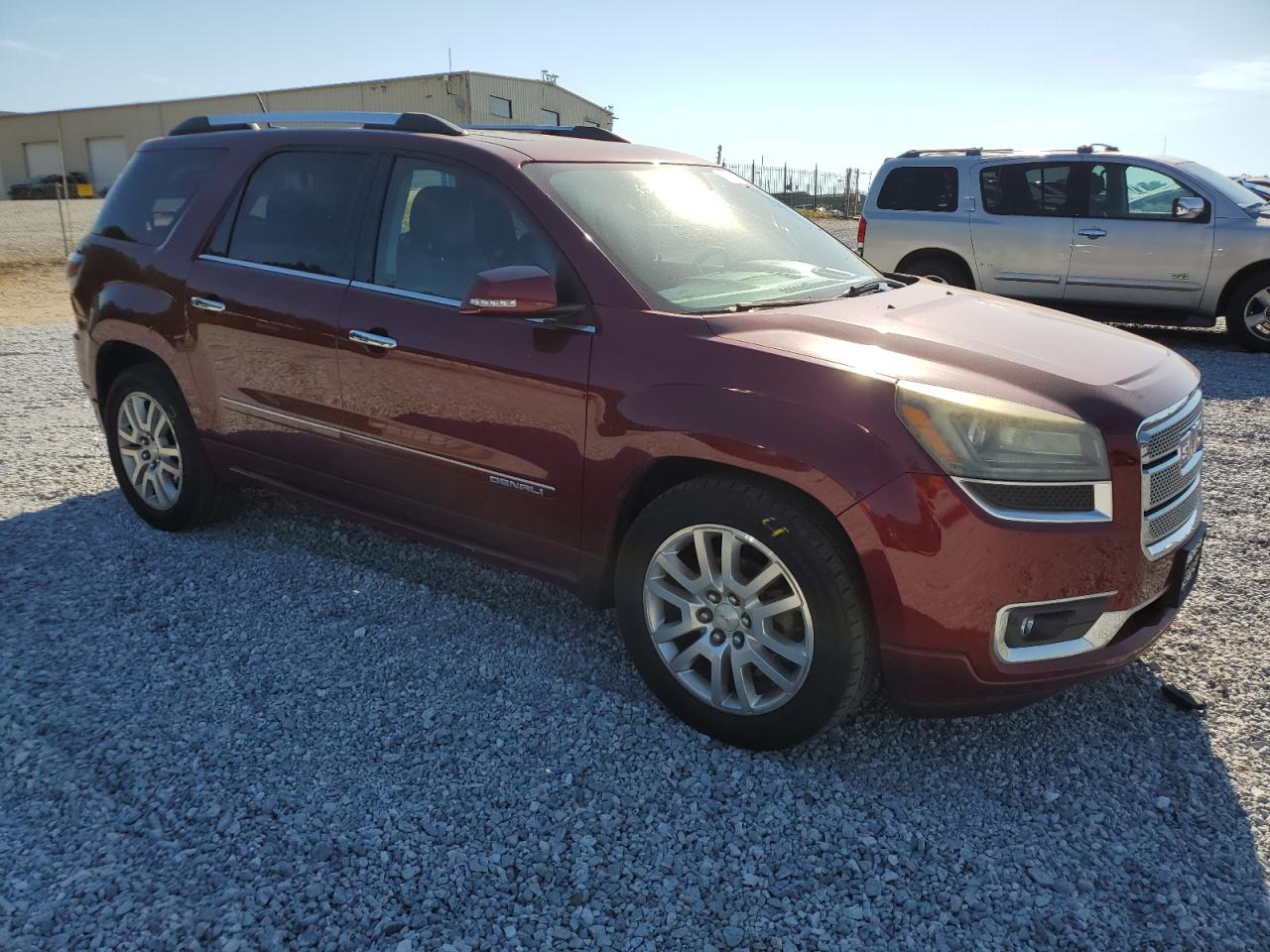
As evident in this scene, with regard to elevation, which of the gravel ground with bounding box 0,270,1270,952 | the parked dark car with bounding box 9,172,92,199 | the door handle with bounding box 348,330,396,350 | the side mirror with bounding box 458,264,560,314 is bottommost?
the gravel ground with bounding box 0,270,1270,952

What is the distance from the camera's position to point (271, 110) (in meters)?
33.2

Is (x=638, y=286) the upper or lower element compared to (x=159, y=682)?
upper

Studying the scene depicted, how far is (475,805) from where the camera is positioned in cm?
270

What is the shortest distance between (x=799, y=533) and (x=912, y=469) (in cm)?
36

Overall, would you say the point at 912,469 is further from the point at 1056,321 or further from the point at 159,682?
the point at 159,682

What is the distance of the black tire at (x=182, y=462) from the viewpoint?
445 cm

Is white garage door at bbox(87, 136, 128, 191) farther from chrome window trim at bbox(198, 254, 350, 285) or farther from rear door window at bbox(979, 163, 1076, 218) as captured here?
chrome window trim at bbox(198, 254, 350, 285)

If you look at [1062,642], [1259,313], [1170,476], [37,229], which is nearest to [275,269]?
[1062,642]

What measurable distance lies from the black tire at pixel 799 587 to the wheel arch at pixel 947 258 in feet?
27.7

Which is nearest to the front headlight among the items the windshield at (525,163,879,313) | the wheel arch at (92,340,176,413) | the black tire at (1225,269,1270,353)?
the windshield at (525,163,879,313)

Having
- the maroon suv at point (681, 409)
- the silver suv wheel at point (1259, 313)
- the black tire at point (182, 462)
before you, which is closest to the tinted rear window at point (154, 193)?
the maroon suv at point (681, 409)

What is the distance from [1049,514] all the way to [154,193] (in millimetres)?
4135

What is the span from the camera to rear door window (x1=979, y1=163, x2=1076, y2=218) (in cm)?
988

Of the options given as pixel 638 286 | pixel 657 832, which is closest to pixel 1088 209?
pixel 638 286
